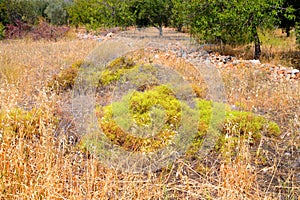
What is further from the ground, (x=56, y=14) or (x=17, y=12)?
(x=56, y=14)

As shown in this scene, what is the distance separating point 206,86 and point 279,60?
11.7 ft

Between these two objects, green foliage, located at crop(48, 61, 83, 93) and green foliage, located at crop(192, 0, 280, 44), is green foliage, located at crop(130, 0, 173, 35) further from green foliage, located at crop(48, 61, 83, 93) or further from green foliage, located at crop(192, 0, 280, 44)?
green foliage, located at crop(48, 61, 83, 93)

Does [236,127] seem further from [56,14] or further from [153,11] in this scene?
[56,14]

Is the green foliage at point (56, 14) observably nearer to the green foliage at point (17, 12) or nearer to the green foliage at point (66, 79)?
the green foliage at point (17, 12)

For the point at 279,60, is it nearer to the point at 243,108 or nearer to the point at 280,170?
the point at 243,108

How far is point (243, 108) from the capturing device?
402 cm

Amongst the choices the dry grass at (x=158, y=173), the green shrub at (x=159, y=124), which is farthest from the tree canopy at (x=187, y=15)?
the green shrub at (x=159, y=124)

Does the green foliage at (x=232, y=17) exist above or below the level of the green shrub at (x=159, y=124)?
above

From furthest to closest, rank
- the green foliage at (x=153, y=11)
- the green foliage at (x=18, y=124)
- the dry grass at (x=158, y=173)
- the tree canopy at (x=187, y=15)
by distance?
the green foliage at (x=153, y=11) → the tree canopy at (x=187, y=15) → the green foliage at (x=18, y=124) → the dry grass at (x=158, y=173)

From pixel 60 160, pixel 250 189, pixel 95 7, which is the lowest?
pixel 250 189

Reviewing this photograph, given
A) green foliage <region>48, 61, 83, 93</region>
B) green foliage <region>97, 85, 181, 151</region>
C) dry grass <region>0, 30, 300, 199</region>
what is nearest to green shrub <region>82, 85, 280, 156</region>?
green foliage <region>97, 85, 181, 151</region>

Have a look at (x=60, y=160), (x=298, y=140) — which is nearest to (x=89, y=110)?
(x=60, y=160)

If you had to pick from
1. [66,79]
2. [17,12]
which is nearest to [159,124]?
[66,79]

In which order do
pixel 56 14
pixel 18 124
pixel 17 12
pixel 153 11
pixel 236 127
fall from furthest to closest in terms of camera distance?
pixel 56 14 < pixel 17 12 < pixel 153 11 < pixel 236 127 < pixel 18 124
